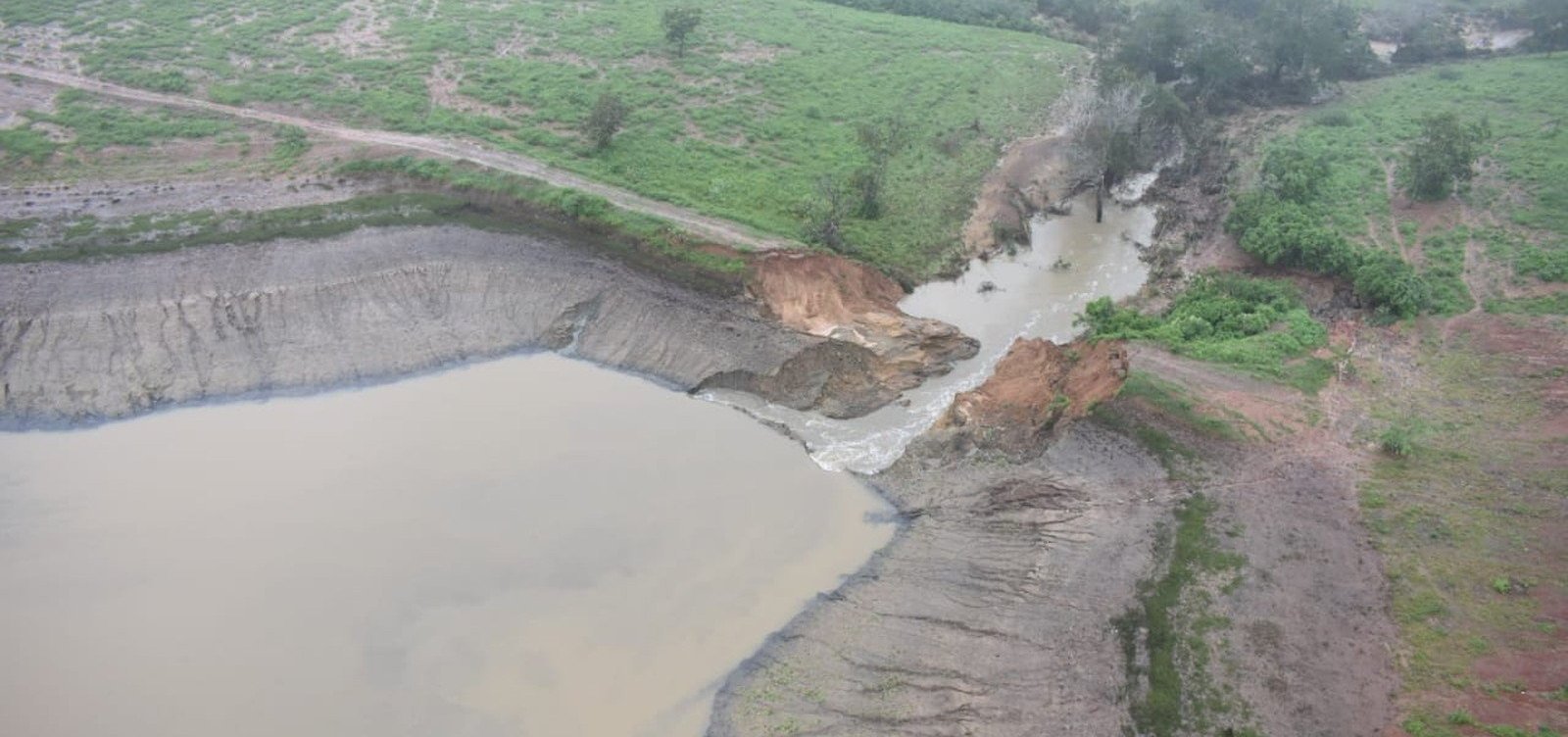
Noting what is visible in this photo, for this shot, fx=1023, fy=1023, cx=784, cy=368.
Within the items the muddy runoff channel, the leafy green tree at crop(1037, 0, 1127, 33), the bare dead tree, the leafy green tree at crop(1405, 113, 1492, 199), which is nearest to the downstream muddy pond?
the muddy runoff channel

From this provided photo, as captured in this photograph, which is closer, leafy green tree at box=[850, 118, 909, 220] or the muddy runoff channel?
the muddy runoff channel

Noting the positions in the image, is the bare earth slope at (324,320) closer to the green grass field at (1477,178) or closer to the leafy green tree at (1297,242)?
the leafy green tree at (1297,242)

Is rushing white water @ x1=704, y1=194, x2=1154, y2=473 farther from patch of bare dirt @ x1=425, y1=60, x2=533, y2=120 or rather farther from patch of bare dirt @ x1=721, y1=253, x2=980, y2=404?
patch of bare dirt @ x1=425, y1=60, x2=533, y2=120

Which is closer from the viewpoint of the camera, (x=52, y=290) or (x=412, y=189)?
(x=52, y=290)

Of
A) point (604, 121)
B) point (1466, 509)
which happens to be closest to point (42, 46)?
point (604, 121)

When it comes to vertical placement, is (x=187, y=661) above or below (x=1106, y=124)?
below

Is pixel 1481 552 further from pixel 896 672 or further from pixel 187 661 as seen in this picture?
pixel 187 661

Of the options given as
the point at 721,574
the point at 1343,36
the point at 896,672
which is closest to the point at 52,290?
the point at 721,574
